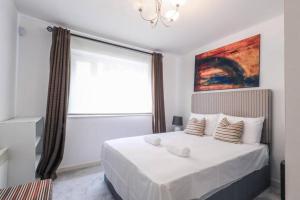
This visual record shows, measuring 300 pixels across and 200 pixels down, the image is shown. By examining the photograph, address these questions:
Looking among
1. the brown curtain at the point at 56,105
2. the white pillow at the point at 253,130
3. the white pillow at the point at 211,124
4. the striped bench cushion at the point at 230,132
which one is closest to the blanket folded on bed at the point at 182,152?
the striped bench cushion at the point at 230,132

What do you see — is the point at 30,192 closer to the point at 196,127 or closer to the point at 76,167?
the point at 76,167

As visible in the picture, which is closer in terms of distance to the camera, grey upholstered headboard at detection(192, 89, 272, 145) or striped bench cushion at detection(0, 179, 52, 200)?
striped bench cushion at detection(0, 179, 52, 200)

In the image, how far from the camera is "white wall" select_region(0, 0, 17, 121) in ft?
5.93

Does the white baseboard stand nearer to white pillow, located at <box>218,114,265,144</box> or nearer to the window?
the window

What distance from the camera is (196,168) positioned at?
1.42 m

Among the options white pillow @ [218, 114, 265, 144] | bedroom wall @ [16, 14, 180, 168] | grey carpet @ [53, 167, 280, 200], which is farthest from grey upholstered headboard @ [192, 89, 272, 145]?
bedroom wall @ [16, 14, 180, 168]

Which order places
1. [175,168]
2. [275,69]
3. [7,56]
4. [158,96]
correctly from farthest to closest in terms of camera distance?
[158,96]
[275,69]
[7,56]
[175,168]

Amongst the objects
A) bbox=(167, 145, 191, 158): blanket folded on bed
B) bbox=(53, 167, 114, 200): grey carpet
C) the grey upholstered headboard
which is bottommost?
bbox=(53, 167, 114, 200): grey carpet

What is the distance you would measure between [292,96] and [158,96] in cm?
325

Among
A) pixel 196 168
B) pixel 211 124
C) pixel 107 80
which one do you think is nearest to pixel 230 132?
pixel 211 124

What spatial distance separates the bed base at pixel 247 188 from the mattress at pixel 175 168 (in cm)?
7

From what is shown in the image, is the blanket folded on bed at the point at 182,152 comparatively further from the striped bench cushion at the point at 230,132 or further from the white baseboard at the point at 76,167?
the white baseboard at the point at 76,167

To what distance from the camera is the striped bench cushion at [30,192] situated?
1183 millimetres

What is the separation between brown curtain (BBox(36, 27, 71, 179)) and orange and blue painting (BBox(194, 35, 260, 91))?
2766 mm
